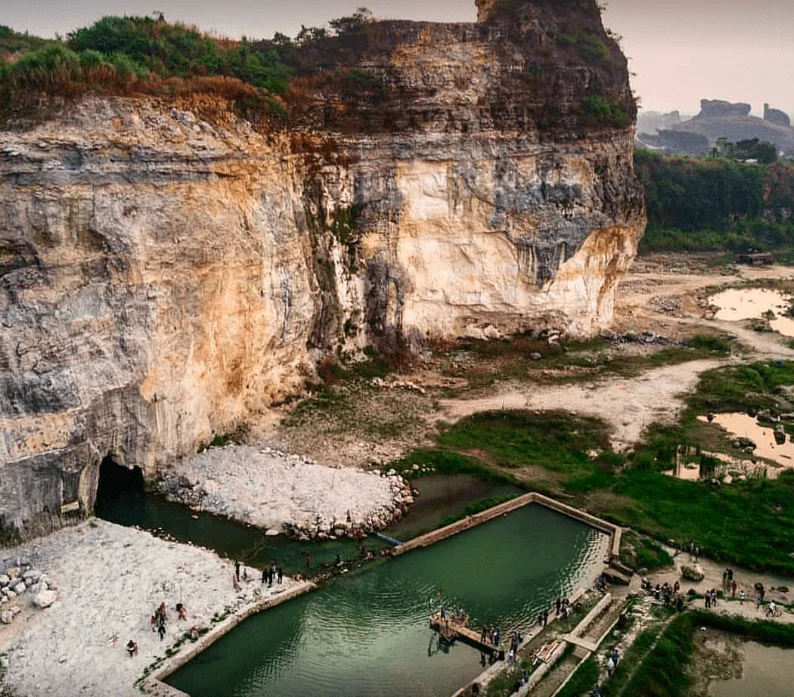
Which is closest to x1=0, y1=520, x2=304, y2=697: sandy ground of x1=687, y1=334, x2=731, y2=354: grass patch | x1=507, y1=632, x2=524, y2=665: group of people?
x1=507, y1=632, x2=524, y2=665: group of people

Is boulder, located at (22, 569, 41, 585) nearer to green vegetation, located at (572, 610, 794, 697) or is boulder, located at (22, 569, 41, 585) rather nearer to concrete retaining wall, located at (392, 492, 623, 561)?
concrete retaining wall, located at (392, 492, 623, 561)

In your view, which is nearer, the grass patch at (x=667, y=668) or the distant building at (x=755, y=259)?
the grass patch at (x=667, y=668)

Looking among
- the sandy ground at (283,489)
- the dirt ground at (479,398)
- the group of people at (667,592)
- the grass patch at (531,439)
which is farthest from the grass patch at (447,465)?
the group of people at (667,592)

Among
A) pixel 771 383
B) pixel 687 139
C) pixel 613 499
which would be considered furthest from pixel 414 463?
pixel 687 139

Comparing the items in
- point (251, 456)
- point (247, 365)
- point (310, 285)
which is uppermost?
point (310, 285)

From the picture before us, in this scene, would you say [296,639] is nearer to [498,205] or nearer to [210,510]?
[210,510]

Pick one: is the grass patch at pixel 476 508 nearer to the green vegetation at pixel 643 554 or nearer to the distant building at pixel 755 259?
the green vegetation at pixel 643 554
